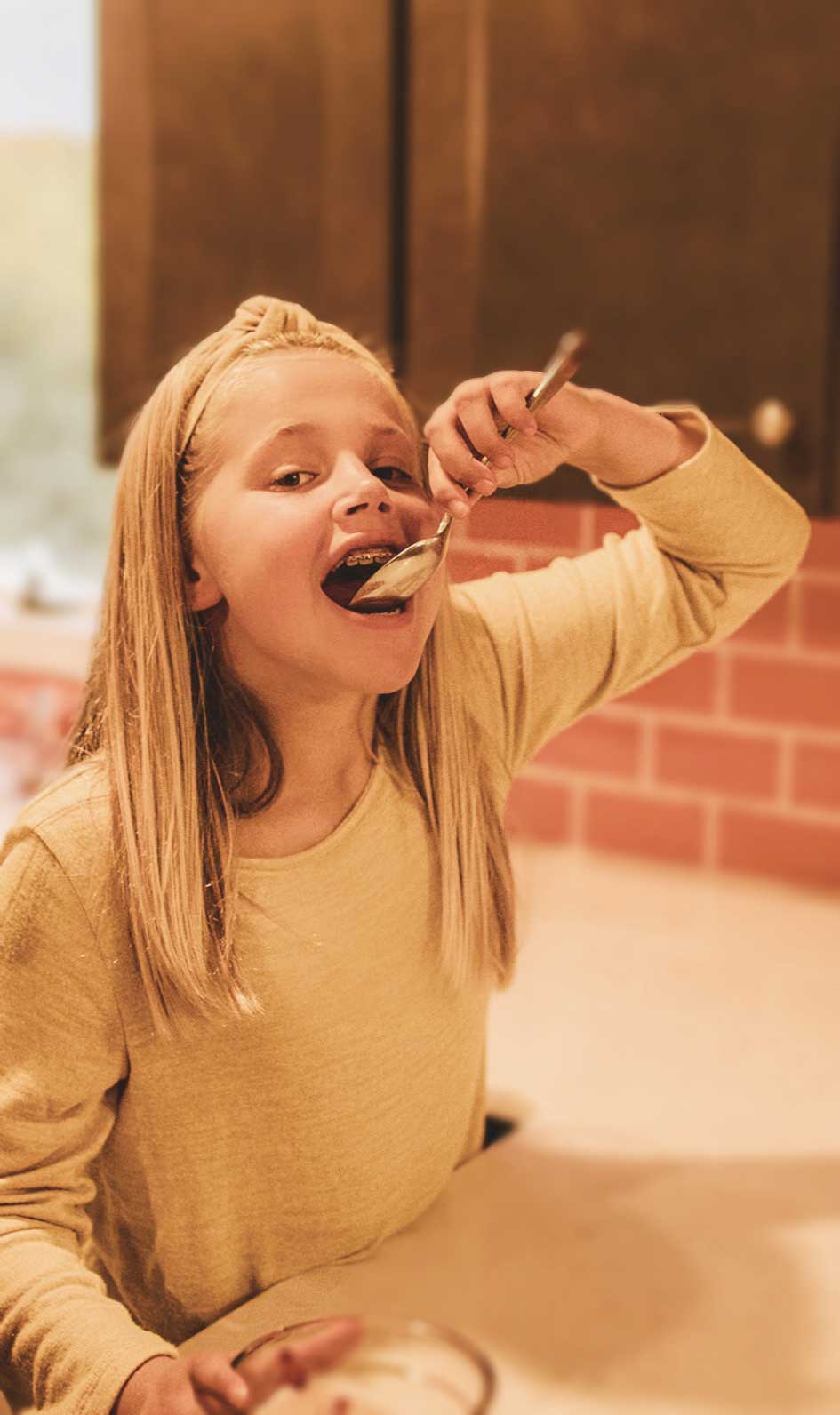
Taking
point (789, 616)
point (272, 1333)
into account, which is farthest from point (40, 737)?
point (272, 1333)

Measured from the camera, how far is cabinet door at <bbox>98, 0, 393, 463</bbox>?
1.20 meters

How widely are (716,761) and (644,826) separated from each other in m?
0.10

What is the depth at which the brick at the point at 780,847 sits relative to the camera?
4.75ft

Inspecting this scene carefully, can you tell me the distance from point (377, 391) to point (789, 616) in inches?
33.5

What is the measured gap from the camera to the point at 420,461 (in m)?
0.62

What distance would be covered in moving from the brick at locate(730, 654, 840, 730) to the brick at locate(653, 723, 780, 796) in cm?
3

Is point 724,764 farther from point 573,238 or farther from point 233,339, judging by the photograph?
point 233,339

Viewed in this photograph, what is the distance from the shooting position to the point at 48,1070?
2.00ft

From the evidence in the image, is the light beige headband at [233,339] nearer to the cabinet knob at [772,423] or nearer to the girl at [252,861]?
the girl at [252,861]

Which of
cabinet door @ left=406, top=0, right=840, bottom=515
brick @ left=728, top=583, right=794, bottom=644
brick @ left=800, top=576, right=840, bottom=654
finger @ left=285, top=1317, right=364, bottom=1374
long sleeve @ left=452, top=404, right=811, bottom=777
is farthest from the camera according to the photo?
brick @ left=800, top=576, right=840, bottom=654

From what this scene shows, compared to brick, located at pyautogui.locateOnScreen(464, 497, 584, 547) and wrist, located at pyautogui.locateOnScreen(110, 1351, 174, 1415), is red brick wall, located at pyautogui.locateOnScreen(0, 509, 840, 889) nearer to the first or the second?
brick, located at pyautogui.locateOnScreen(464, 497, 584, 547)

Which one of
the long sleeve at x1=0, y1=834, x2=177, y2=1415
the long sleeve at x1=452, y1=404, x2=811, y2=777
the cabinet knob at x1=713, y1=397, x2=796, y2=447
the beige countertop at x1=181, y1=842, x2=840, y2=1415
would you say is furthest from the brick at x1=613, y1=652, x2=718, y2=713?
the long sleeve at x1=0, y1=834, x2=177, y2=1415

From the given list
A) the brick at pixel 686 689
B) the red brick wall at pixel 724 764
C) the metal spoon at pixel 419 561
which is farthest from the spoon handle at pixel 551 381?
the brick at pixel 686 689

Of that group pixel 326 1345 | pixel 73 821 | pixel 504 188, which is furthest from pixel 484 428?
pixel 504 188
